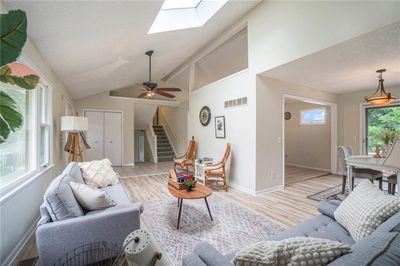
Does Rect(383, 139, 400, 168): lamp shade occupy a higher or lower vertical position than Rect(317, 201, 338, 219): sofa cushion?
higher

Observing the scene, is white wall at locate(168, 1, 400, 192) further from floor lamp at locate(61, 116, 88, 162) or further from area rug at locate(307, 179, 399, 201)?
floor lamp at locate(61, 116, 88, 162)

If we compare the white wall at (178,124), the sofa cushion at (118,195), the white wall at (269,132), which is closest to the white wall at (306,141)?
the white wall at (269,132)

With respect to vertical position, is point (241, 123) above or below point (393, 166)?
above

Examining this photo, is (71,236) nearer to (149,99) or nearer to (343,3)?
(343,3)

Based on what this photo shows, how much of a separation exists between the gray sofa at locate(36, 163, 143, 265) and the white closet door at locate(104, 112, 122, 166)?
5.62 metres

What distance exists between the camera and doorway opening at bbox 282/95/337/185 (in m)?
5.58

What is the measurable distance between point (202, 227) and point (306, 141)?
554 cm

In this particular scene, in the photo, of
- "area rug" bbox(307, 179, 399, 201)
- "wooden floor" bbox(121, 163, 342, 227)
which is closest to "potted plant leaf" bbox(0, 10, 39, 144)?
"wooden floor" bbox(121, 163, 342, 227)

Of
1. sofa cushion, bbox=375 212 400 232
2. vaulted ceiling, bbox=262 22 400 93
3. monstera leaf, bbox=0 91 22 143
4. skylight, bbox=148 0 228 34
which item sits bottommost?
sofa cushion, bbox=375 212 400 232

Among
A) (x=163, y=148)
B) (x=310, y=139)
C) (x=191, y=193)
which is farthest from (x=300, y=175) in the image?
(x=163, y=148)

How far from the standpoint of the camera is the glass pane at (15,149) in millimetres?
1948

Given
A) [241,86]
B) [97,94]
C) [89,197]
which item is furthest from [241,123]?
[97,94]

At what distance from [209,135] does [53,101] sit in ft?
11.5

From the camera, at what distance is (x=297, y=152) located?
22.4 ft
